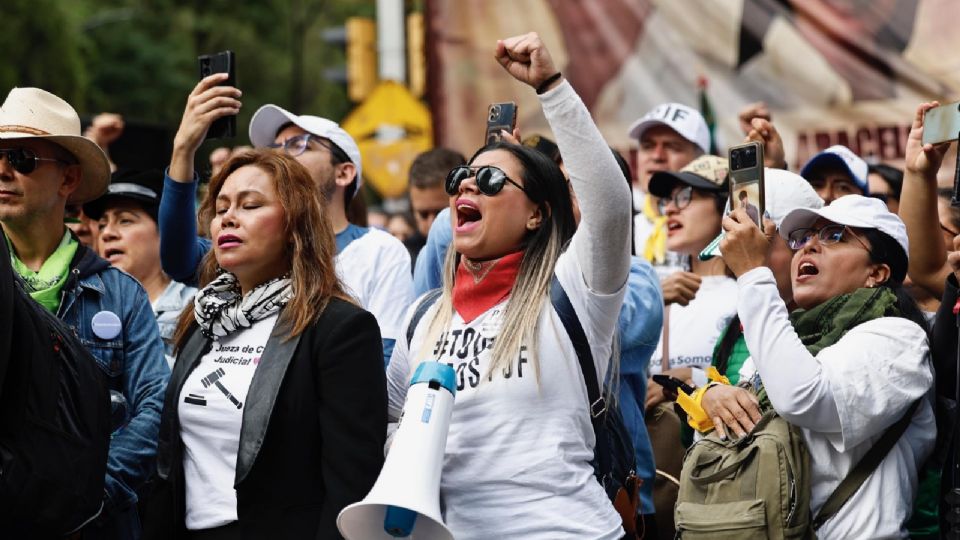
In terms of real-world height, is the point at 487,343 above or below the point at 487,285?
below

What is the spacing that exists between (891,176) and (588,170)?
3648mm

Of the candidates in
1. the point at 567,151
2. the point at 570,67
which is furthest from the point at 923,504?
the point at 570,67

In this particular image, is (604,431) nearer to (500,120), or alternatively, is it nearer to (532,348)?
(532,348)

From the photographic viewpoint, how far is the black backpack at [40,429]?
3.76m

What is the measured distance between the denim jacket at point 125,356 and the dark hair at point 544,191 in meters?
1.35

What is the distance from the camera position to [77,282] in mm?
4676

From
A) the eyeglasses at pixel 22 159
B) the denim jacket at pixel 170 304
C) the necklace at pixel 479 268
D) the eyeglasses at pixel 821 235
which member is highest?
the eyeglasses at pixel 22 159

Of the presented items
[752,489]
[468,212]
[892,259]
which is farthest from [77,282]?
[892,259]

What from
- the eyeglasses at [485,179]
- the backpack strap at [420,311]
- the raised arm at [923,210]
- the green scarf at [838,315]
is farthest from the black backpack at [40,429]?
the raised arm at [923,210]

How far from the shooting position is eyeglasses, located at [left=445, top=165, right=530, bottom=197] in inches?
162

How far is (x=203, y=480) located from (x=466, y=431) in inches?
30.6

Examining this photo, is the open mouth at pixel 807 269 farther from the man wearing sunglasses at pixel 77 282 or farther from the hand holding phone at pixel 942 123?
the man wearing sunglasses at pixel 77 282

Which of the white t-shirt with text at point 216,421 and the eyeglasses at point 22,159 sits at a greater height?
the eyeglasses at point 22,159

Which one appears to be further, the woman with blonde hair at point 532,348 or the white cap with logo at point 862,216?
the white cap with logo at point 862,216
